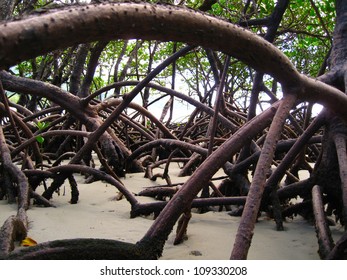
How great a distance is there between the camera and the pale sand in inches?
48.9

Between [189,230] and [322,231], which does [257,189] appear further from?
[189,230]

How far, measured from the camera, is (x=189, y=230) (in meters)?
1.48

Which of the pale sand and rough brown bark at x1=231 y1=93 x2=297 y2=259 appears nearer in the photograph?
rough brown bark at x1=231 y1=93 x2=297 y2=259

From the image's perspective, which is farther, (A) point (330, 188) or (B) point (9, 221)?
(A) point (330, 188)

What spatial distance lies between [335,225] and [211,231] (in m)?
0.54

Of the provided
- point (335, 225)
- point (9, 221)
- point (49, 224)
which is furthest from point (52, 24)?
point (335, 225)

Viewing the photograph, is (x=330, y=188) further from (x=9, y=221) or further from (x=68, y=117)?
(x=68, y=117)

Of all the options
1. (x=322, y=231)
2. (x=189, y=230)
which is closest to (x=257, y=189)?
(x=322, y=231)

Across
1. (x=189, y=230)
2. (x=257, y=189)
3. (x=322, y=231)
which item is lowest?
(x=189, y=230)

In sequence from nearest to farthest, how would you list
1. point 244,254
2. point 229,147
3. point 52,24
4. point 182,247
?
point 52,24 → point 244,254 → point 229,147 → point 182,247

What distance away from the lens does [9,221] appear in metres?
1.21

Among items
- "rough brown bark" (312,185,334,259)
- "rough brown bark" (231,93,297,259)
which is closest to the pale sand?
"rough brown bark" (312,185,334,259)

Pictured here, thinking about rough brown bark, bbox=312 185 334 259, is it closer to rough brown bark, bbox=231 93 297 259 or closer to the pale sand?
the pale sand

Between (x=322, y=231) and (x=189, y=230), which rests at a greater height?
(x=322, y=231)
